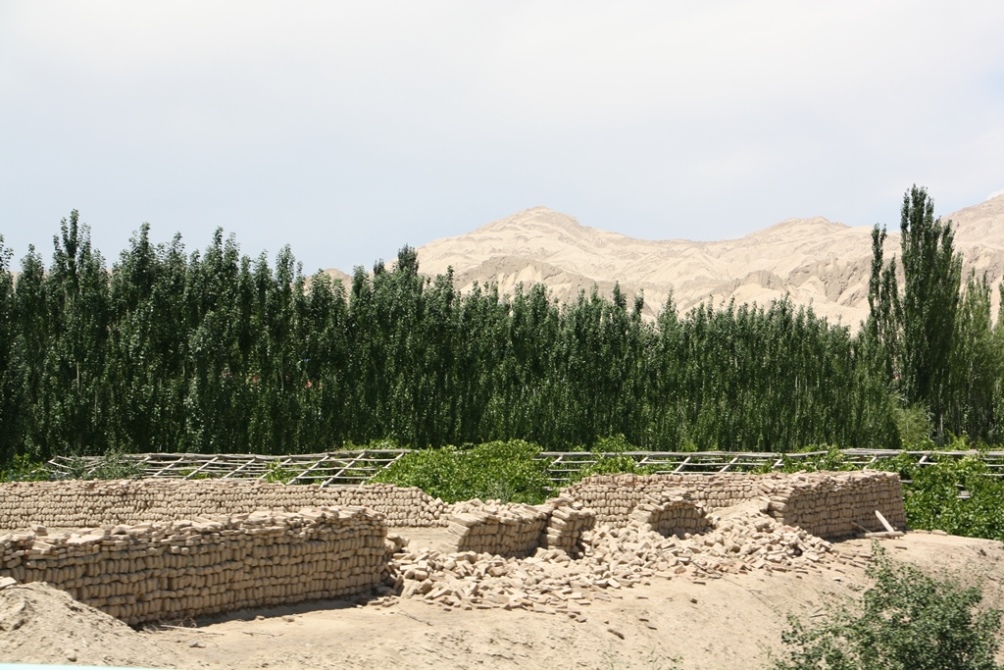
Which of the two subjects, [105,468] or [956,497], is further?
[105,468]

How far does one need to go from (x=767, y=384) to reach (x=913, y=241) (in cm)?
582

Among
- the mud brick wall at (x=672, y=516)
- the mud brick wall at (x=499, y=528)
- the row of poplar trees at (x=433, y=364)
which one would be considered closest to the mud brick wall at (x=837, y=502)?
the mud brick wall at (x=672, y=516)

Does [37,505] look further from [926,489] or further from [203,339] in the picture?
[926,489]

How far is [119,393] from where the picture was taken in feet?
80.2

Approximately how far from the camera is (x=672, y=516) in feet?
48.5

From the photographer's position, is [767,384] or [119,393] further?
[767,384]

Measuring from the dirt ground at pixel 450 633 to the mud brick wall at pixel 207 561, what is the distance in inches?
9.2

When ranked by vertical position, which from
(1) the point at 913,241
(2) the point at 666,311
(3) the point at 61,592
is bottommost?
(3) the point at 61,592

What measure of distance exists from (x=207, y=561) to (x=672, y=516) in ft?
23.4

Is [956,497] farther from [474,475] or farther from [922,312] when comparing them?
[922,312]

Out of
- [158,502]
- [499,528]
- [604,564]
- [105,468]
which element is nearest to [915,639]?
[604,564]

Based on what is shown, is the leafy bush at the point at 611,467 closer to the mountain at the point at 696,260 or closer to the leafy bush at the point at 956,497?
the leafy bush at the point at 956,497

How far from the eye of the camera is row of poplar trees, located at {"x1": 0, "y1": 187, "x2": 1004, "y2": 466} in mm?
24438

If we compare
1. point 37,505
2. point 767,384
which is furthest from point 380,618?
point 767,384
